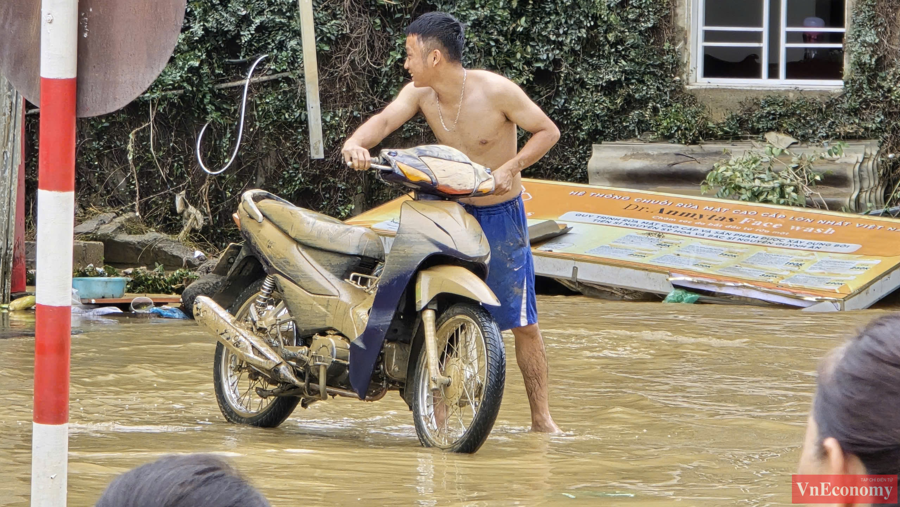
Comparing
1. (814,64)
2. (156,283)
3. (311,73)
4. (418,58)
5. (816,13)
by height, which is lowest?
(156,283)

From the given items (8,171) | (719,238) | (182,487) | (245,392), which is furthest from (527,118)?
(8,171)

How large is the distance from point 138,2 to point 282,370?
7.31 feet

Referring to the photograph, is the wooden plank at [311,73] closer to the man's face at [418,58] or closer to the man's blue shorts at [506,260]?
the man's face at [418,58]

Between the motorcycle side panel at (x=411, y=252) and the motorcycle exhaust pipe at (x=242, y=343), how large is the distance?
16.6 inches

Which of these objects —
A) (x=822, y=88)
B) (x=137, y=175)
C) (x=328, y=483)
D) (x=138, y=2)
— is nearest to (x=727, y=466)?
(x=328, y=483)

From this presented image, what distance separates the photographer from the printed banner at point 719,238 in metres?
9.12

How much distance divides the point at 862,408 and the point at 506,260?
357cm

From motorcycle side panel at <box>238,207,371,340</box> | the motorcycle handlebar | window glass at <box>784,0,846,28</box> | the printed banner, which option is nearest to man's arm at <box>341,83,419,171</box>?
the motorcycle handlebar

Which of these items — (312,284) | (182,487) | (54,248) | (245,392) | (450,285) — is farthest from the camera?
(245,392)

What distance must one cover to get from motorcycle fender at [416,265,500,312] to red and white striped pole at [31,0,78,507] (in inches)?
64.8

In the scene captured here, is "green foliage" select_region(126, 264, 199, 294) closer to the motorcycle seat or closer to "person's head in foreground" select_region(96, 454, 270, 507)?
the motorcycle seat

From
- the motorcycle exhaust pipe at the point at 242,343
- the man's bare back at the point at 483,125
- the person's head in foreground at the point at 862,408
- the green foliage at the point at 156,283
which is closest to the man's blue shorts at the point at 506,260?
the man's bare back at the point at 483,125

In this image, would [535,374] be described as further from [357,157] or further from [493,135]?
[357,157]

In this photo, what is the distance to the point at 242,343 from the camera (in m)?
4.71
